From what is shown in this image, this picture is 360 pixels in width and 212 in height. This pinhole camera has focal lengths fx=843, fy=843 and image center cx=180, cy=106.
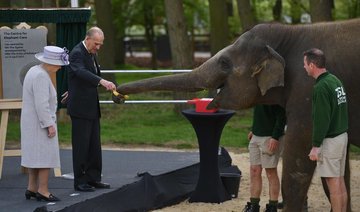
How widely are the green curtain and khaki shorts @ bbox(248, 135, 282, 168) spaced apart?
159 inches

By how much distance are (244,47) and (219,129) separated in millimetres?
2309

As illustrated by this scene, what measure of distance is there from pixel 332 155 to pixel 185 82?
1.77 metres

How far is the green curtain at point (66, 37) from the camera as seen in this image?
1295 centimetres

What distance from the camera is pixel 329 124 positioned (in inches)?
324

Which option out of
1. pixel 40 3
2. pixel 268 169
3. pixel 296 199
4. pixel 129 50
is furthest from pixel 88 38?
pixel 129 50

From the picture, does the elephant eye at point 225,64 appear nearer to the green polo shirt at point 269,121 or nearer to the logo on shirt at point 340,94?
the green polo shirt at point 269,121

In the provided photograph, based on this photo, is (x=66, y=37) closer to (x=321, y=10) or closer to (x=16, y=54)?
(x=16, y=54)

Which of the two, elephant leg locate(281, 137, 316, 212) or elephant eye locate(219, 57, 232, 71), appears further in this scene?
elephant eye locate(219, 57, 232, 71)

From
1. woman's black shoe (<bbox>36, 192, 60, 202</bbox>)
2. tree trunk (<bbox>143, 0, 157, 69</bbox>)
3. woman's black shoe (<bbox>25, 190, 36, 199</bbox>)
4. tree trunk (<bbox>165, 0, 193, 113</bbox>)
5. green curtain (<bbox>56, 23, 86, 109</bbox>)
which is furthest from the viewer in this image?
tree trunk (<bbox>143, 0, 157, 69</bbox>)

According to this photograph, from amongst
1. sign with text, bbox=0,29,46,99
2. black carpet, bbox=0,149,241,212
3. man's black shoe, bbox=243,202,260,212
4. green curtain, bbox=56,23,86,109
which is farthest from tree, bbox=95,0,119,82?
man's black shoe, bbox=243,202,260,212

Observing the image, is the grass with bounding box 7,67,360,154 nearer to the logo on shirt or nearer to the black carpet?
the black carpet

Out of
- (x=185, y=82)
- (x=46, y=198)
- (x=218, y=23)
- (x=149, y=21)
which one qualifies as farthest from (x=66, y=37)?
(x=149, y=21)

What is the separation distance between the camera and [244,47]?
8.91 metres

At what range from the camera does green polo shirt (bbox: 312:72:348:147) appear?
8.12 metres
